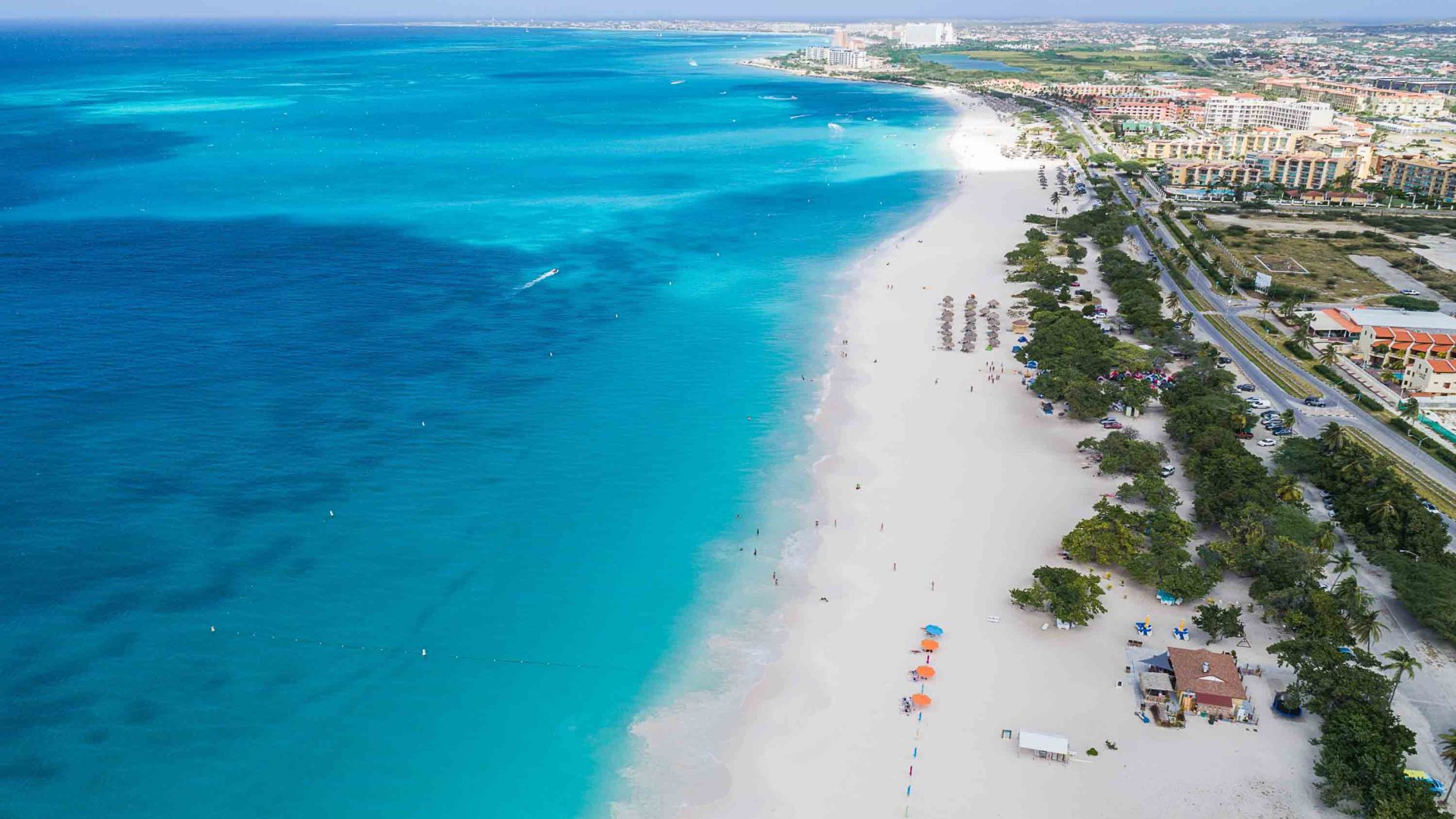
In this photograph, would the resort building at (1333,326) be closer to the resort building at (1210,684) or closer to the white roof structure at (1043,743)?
the resort building at (1210,684)

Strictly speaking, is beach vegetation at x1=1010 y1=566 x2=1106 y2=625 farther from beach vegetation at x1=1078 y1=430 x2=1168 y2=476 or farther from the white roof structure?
beach vegetation at x1=1078 y1=430 x2=1168 y2=476

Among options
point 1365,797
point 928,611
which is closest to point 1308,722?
point 1365,797

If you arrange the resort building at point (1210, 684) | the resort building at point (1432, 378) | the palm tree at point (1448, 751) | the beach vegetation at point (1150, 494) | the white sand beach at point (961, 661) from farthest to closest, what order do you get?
the resort building at point (1432, 378)
the beach vegetation at point (1150, 494)
the resort building at point (1210, 684)
the white sand beach at point (961, 661)
the palm tree at point (1448, 751)

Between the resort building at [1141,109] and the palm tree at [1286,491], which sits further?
the resort building at [1141,109]

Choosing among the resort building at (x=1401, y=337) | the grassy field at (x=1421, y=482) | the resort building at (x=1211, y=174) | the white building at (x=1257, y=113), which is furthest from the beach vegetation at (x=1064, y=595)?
the white building at (x=1257, y=113)

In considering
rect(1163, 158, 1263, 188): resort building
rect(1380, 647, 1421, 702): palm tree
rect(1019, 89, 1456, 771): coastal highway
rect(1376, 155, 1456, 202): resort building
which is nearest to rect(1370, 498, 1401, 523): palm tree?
rect(1019, 89, 1456, 771): coastal highway

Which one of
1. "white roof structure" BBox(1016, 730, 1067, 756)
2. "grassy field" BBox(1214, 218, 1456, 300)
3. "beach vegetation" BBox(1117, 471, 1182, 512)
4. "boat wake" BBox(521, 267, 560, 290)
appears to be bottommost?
"grassy field" BBox(1214, 218, 1456, 300)

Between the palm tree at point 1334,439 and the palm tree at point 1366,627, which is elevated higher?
the palm tree at point 1334,439
